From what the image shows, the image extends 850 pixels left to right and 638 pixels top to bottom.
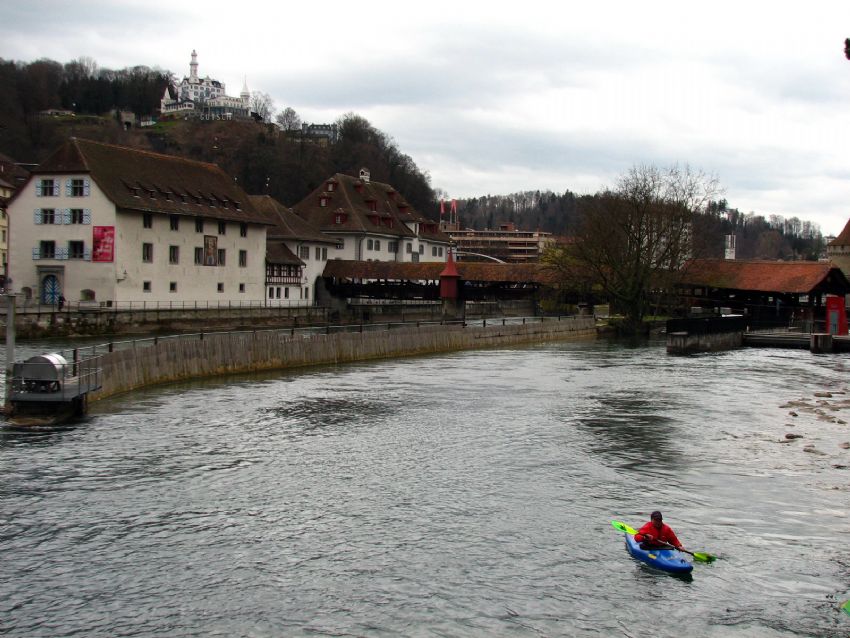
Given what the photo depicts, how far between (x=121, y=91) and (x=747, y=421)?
581 feet

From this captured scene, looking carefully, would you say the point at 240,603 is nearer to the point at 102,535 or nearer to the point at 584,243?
the point at 102,535

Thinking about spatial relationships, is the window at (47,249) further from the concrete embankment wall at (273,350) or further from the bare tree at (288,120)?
the bare tree at (288,120)

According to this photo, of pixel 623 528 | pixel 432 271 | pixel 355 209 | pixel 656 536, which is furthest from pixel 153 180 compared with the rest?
pixel 656 536

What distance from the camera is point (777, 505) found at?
19.5 meters

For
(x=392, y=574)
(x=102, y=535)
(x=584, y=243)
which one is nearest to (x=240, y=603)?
(x=392, y=574)

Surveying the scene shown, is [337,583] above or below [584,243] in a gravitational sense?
below

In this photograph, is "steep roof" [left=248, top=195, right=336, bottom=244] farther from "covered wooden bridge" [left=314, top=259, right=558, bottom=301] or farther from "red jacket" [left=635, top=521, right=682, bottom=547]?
"red jacket" [left=635, top=521, right=682, bottom=547]

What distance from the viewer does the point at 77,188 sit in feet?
200

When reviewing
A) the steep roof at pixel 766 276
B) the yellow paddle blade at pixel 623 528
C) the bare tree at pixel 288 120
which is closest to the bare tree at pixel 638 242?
the steep roof at pixel 766 276

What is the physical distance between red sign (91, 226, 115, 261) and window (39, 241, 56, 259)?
127 inches

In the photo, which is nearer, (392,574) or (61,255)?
(392,574)

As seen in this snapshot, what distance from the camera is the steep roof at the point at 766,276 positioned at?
226ft

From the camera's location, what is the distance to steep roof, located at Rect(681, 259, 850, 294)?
68750 millimetres

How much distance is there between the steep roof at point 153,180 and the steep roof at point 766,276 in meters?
34.7
